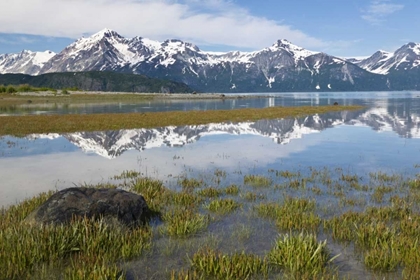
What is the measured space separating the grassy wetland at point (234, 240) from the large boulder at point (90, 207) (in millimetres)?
559

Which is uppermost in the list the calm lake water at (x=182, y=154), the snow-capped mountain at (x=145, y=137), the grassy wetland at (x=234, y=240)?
the snow-capped mountain at (x=145, y=137)

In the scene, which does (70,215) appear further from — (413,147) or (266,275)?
(413,147)

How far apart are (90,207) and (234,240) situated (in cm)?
515

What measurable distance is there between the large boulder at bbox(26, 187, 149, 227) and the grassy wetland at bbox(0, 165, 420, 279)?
56 cm

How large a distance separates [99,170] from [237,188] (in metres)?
10.0

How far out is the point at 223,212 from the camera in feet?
46.8

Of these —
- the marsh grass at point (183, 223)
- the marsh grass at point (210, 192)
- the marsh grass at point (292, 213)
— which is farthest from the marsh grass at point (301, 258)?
the marsh grass at point (210, 192)

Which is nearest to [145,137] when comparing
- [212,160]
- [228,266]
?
[212,160]

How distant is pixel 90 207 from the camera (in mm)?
11930

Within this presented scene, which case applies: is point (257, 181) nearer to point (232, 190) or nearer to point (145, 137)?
point (232, 190)

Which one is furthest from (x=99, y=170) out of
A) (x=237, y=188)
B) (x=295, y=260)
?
(x=295, y=260)

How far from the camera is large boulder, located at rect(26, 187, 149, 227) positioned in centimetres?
1153

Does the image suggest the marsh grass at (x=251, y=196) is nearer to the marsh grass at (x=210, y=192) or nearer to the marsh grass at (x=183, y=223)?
the marsh grass at (x=210, y=192)

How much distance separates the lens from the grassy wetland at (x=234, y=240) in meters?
9.08
